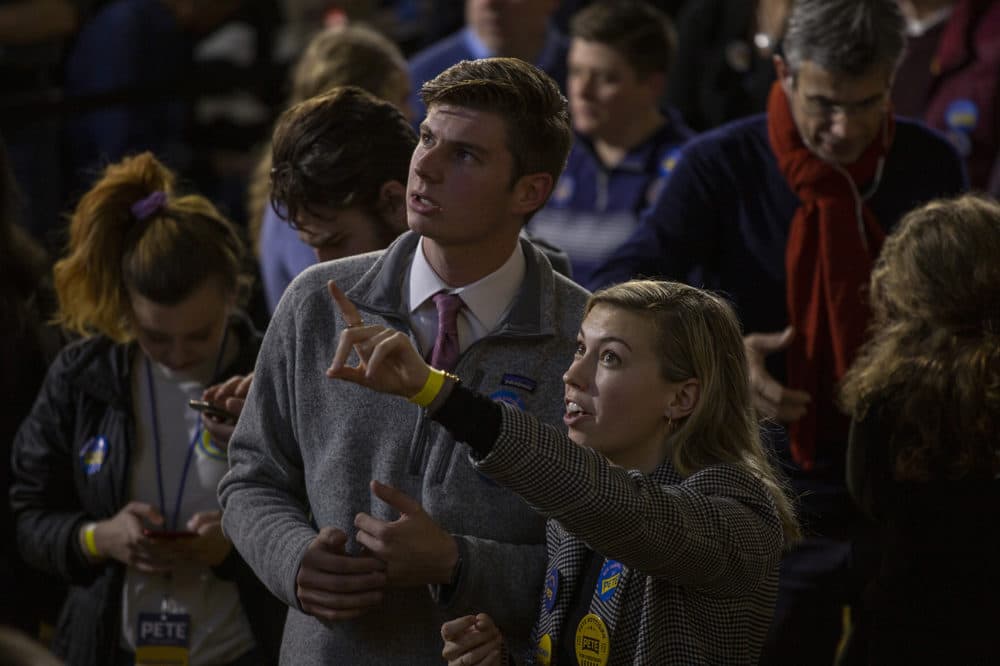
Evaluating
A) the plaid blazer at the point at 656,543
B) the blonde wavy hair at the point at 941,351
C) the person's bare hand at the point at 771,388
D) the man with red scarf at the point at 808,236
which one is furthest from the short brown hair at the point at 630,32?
the plaid blazer at the point at 656,543

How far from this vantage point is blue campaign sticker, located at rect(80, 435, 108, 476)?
321 centimetres

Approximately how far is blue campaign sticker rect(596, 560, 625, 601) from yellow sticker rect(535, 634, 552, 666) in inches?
4.9

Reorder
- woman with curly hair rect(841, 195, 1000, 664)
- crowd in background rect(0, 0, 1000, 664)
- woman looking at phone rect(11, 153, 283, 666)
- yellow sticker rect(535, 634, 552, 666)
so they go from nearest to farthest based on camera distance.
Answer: yellow sticker rect(535, 634, 552, 666) < crowd in background rect(0, 0, 1000, 664) < woman with curly hair rect(841, 195, 1000, 664) < woman looking at phone rect(11, 153, 283, 666)

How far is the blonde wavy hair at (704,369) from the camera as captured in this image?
2.48 m

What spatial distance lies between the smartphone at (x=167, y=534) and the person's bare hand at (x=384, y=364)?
3.26ft

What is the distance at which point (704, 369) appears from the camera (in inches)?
98.0

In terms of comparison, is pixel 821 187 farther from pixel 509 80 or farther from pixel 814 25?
pixel 509 80

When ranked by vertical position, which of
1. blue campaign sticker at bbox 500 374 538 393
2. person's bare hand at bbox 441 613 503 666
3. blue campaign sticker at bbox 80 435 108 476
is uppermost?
blue campaign sticker at bbox 500 374 538 393

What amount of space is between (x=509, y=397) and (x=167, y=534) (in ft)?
3.03

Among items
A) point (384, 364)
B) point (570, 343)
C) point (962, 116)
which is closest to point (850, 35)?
point (570, 343)

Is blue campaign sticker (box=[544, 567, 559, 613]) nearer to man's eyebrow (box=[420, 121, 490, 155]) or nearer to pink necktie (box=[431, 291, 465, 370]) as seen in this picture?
pink necktie (box=[431, 291, 465, 370])

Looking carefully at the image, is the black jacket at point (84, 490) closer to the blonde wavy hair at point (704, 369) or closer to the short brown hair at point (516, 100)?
the short brown hair at point (516, 100)

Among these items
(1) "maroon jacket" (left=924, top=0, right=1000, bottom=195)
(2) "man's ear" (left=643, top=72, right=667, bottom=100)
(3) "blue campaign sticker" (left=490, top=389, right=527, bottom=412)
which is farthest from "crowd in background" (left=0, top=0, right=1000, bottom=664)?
(2) "man's ear" (left=643, top=72, right=667, bottom=100)

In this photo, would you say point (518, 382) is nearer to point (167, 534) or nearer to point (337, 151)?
point (337, 151)
